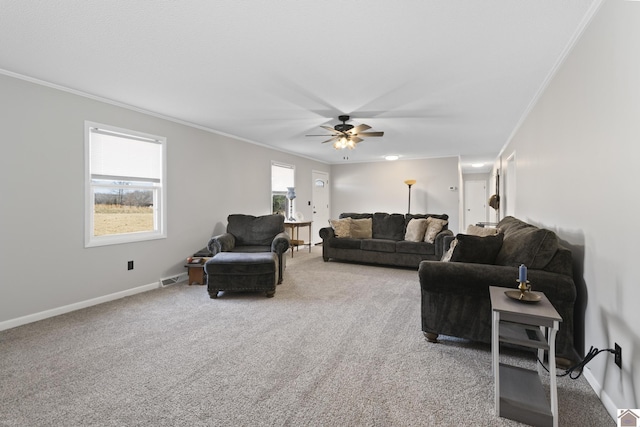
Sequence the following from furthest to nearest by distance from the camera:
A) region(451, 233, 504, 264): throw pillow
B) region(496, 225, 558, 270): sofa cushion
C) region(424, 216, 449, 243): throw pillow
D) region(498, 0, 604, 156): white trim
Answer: region(424, 216, 449, 243): throw pillow < region(451, 233, 504, 264): throw pillow < region(496, 225, 558, 270): sofa cushion < region(498, 0, 604, 156): white trim

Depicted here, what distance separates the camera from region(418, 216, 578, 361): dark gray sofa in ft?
6.77

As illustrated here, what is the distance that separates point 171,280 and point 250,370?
278 cm

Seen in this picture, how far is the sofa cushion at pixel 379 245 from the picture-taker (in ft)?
17.8

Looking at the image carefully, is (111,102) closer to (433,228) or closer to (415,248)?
(415,248)

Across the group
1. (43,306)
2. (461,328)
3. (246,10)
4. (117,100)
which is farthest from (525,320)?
(117,100)

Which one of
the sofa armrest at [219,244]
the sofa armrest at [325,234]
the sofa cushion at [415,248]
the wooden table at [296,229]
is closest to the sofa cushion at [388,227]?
the sofa cushion at [415,248]

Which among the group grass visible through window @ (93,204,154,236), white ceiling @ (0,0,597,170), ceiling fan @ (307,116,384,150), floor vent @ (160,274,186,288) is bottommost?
floor vent @ (160,274,186,288)

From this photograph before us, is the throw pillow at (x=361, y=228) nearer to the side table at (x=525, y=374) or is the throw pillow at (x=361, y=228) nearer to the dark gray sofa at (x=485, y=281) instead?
the dark gray sofa at (x=485, y=281)

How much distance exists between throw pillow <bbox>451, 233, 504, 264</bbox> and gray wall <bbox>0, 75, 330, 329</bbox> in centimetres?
378

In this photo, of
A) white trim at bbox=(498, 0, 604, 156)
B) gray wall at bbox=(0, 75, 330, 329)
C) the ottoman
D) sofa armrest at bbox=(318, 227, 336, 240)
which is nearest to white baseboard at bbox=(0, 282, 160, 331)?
gray wall at bbox=(0, 75, 330, 329)

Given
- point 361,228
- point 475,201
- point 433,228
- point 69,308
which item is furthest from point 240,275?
point 475,201

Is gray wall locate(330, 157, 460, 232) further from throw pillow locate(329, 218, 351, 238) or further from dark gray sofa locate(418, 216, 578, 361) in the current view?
dark gray sofa locate(418, 216, 578, 361)

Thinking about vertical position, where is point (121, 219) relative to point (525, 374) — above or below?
above

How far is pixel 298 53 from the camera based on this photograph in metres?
Answer: 2.43
